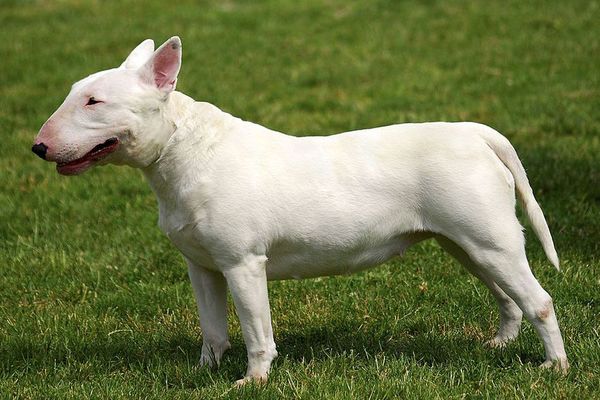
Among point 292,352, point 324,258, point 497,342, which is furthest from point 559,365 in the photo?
point 292,352

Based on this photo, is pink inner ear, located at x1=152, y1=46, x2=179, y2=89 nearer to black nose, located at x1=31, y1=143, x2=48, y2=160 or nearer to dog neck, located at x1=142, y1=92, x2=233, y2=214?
dog neck, located at x1=142, y1=92, x2=233, y2=214

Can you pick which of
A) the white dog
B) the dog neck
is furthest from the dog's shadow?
the dog neck

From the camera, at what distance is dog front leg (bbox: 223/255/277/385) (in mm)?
4297

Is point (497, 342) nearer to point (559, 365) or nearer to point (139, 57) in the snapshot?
point (559, 365)

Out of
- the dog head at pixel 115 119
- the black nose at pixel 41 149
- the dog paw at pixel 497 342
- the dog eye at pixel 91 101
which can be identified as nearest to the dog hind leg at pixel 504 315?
the dog paw at pixel 497 342

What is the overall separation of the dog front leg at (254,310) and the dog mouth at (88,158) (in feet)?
2.40

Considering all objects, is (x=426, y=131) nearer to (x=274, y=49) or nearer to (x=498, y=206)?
(x=498, y=206)

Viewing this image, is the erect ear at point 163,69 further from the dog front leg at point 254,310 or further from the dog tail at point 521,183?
the dog tail at point 521,183

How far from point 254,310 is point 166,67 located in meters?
1.12

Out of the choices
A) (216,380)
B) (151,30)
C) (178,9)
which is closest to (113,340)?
(216,380)

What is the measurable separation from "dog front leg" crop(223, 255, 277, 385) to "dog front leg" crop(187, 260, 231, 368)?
1.17ft

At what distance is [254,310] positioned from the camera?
4336mm

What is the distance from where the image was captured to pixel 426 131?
4449 millimetres

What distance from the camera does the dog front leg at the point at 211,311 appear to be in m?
4.70
